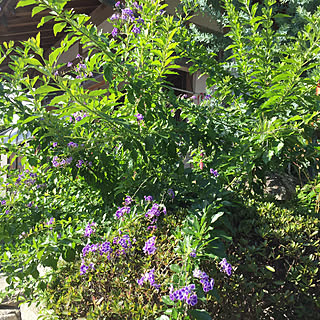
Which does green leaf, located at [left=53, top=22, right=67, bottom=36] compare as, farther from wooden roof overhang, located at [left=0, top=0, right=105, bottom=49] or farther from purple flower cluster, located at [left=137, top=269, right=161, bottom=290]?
wooden roof overhang, located at [left=0, top=0, right=105, bottom=49]

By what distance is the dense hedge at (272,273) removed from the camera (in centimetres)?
174

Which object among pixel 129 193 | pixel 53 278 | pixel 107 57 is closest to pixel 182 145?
pixel 129 193

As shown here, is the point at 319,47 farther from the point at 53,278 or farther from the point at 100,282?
the point at 53,278

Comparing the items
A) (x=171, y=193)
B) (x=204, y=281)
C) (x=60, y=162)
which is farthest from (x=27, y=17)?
(x=204, y=281)

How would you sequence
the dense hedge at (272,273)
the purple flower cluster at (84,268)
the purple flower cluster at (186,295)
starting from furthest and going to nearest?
the dense hedge at (272,273) < the purple flower cluster at (84,268) < the purple flower cluster at (186,295)

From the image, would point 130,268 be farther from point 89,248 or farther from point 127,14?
point 127,14

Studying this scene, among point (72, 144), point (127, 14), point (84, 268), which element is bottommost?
point (84, 268)

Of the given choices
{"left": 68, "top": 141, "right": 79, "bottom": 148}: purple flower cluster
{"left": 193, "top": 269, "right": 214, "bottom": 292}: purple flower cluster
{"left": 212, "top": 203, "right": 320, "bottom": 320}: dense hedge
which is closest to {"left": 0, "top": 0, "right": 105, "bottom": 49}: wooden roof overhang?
{"left": 68, "top": 141, "right": 79, "bottom": 148}: purple flower cluster

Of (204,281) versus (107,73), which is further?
(107,73)

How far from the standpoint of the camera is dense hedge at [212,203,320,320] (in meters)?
1.74

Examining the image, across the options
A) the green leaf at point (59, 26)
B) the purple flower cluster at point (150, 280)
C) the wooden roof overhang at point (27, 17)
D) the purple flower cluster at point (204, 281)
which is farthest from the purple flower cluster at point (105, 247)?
the wooden roof overhang at point (27, 17)

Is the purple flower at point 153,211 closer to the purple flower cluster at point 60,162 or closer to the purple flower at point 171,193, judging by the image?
the purple flower at point 171,193

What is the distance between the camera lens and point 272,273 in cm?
178

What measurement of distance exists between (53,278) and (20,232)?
1.23 feet
